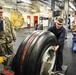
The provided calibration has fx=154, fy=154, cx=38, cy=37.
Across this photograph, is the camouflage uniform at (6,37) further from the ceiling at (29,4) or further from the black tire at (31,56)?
the ceiling at (29,4)

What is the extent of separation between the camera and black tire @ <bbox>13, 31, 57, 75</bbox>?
205 cm

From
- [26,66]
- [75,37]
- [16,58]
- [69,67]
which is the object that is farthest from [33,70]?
[75,37]

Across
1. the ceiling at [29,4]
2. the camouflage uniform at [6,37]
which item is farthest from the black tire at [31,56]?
the ceiling at [29,4]

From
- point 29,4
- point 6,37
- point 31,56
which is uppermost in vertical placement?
point 29,4

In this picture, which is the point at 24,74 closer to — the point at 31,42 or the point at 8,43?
the point at 31,42

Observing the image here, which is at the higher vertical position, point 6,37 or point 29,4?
point 29,4

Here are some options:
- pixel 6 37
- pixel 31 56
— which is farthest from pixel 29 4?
pixel 31 56

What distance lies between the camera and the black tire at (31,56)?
205cm

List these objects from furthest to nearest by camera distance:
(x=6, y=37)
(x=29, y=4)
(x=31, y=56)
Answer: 1. (x=29, y=4)
2. (x=6, y=37)
3. (x=31, y=56)

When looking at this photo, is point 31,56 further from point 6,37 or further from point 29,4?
point 29,4

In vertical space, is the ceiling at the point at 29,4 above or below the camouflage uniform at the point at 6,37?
above

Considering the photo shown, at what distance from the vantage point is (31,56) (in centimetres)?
207

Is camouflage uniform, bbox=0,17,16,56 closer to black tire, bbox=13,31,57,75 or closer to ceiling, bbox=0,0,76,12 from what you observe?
black tire, bbox=13,31,57,75

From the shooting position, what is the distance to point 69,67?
380 cm
